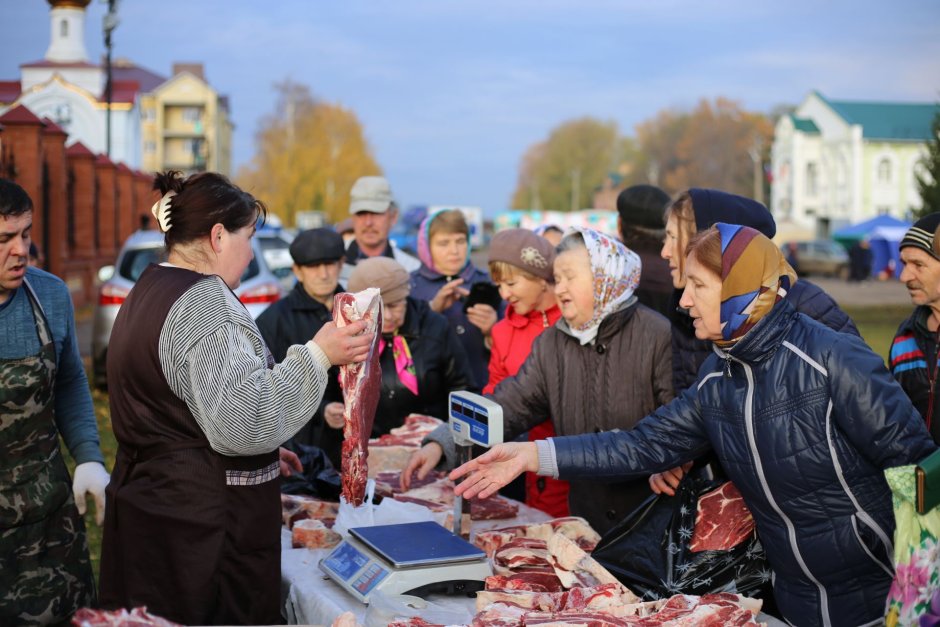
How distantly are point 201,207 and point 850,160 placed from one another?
72.5 meters

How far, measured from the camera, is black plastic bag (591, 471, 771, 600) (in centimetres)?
310

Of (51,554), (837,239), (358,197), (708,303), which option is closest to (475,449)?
(708,303)

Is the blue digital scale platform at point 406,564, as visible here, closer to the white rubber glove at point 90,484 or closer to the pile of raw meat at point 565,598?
the pile of raw meat at point 565,598

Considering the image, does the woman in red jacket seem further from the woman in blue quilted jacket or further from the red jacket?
the woman in blue quilted jacket

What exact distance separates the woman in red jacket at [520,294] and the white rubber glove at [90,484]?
5.92 ft

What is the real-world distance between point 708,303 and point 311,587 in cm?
156

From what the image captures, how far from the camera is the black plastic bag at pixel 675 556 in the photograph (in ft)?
10.2

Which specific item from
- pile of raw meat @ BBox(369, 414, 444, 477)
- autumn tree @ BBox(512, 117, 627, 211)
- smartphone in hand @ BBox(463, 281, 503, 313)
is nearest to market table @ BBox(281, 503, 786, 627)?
pile of raw meat @ BBox(369, 414, 444, 477)

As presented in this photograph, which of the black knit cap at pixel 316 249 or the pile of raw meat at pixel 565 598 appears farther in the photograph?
the black knit cap at pixel 316 249

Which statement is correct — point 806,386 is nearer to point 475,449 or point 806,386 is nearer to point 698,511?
point 698,511

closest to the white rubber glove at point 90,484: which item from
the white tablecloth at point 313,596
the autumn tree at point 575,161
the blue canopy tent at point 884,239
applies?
the white tablecloth at point 313,596

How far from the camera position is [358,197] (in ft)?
24.4

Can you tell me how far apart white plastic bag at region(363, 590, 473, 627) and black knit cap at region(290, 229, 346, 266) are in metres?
2.95

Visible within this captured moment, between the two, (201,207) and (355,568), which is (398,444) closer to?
(355,568)
